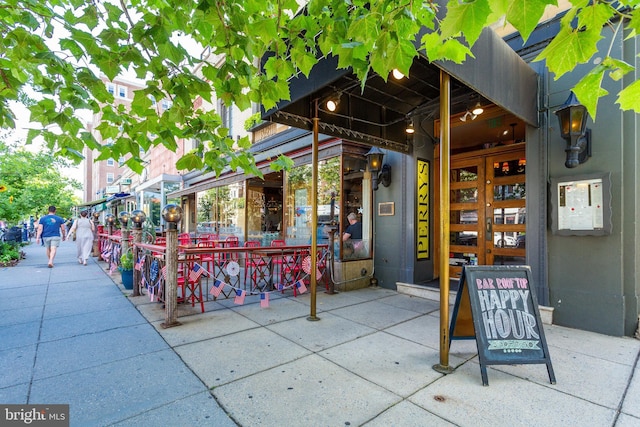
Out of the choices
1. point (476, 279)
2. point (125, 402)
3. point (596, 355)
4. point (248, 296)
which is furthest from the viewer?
point (248, 296)

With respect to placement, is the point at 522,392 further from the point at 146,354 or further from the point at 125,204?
the point at 125,204

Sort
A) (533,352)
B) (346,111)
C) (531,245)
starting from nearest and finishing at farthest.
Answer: (533,352) < (531,245) < (346,111)

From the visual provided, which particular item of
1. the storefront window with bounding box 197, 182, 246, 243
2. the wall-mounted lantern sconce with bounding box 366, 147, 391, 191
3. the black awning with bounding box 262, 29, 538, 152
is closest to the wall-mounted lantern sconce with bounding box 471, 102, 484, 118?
the black awning with bounding box 262, 29, 538, 152

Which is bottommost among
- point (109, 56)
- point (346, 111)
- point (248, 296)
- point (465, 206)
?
point (248, 296)

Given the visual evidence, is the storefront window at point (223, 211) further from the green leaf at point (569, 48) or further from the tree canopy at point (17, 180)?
the green leaf at point (569, 48)

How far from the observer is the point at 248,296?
6430 millimetres

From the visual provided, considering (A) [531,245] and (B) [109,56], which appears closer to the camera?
(B) [109,56]

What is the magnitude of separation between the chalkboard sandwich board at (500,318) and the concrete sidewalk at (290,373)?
24 centimetres

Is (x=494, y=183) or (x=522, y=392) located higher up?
(x=494, y=183)

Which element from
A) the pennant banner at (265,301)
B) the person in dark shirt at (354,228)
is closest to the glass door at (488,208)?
the person in dark shirt at (354,228)

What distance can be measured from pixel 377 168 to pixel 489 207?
8.11 feet

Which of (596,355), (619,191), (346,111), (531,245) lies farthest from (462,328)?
(346,111)

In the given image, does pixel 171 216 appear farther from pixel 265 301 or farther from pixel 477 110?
pixel 477 110

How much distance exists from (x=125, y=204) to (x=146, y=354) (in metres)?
26.2
